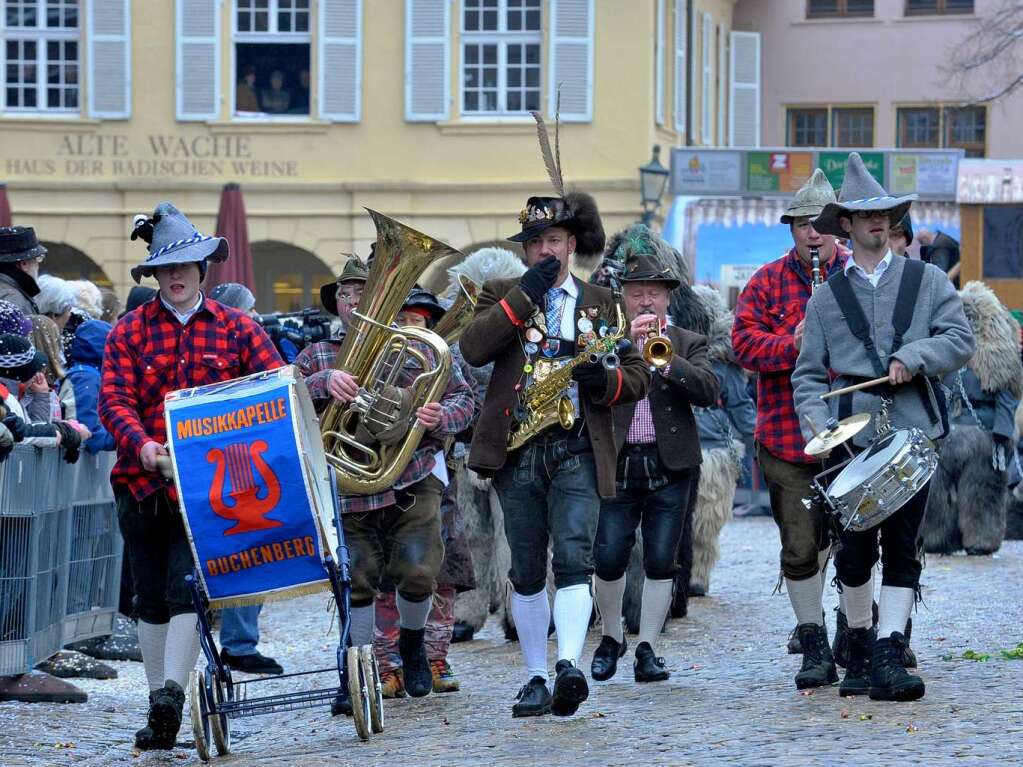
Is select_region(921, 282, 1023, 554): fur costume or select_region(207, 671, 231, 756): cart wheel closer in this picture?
select_region(207, 671, 231, 756): cart wheel

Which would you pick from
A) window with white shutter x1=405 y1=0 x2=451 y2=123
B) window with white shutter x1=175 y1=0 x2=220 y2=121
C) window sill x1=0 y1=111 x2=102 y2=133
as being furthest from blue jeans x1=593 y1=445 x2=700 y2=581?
window sill x1=0 y1=111 x2=102 y2=133

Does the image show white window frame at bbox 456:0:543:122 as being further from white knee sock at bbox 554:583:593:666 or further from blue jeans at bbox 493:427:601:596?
white knee sock at bbox 554:583:593:666

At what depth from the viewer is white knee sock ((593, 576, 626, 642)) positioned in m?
9.38

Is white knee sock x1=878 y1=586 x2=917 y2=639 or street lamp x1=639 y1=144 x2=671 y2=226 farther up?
street lamp x1=639 y1=144 x2=671 y2=226

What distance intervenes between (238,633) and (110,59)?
70.6ft

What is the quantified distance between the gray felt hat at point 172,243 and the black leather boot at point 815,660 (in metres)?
2.82

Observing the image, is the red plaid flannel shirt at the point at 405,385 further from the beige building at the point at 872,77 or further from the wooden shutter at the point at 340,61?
the beige building at the point at 872,77

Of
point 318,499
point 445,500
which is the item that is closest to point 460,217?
point 445,500

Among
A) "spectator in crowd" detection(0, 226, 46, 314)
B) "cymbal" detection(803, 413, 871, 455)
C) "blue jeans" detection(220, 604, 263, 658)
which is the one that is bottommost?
"blue jeans" detection(220, 604, 263, 658)

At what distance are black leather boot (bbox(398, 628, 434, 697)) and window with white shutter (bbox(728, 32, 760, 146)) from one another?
29132 mm

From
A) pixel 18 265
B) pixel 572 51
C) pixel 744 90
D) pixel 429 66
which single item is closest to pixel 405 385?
pixel 18 265

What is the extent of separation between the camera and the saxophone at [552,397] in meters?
8.14

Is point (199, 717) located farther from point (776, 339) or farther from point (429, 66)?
point (429, 66)

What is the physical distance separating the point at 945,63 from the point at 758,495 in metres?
21.0
